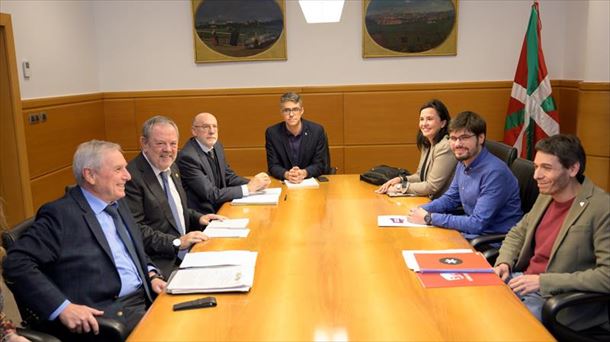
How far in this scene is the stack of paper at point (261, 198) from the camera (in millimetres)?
3679

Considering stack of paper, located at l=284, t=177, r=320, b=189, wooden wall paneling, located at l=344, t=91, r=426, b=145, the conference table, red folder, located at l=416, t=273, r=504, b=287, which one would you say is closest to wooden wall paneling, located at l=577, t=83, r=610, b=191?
wooden wall paneling, located at l=344, t=91, r=426, b=145

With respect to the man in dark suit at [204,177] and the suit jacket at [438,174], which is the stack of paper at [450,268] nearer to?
the suit jacket at [438,174]

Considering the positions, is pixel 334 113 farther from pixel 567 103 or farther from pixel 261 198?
pixel 261 198

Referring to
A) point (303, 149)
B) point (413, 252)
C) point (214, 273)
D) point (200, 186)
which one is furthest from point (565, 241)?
point (303, 149)

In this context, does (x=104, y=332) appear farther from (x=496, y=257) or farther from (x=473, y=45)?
(x=473, y=45)

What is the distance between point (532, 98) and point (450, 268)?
13.5ft

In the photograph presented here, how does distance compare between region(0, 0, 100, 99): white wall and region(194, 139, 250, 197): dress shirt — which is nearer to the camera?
region(194, 139, 250, 197): dress shirt

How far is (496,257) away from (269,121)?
3.87 meters

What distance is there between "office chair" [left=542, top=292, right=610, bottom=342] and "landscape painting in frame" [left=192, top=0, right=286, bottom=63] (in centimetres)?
463

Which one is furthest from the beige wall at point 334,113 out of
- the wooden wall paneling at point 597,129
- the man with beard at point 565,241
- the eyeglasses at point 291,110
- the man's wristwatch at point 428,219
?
the man with beard at point 565,241

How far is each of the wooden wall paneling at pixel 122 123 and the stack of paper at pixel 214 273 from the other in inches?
167

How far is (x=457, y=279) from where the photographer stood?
7.30 ft

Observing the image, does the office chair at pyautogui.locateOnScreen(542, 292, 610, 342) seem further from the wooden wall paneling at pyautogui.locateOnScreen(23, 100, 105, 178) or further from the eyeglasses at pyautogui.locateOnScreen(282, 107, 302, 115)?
the wooden wall paneling at pyautogui.locateOnScreen(23, 100, 105, 178)

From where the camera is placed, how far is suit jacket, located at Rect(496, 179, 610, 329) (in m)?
2.26
